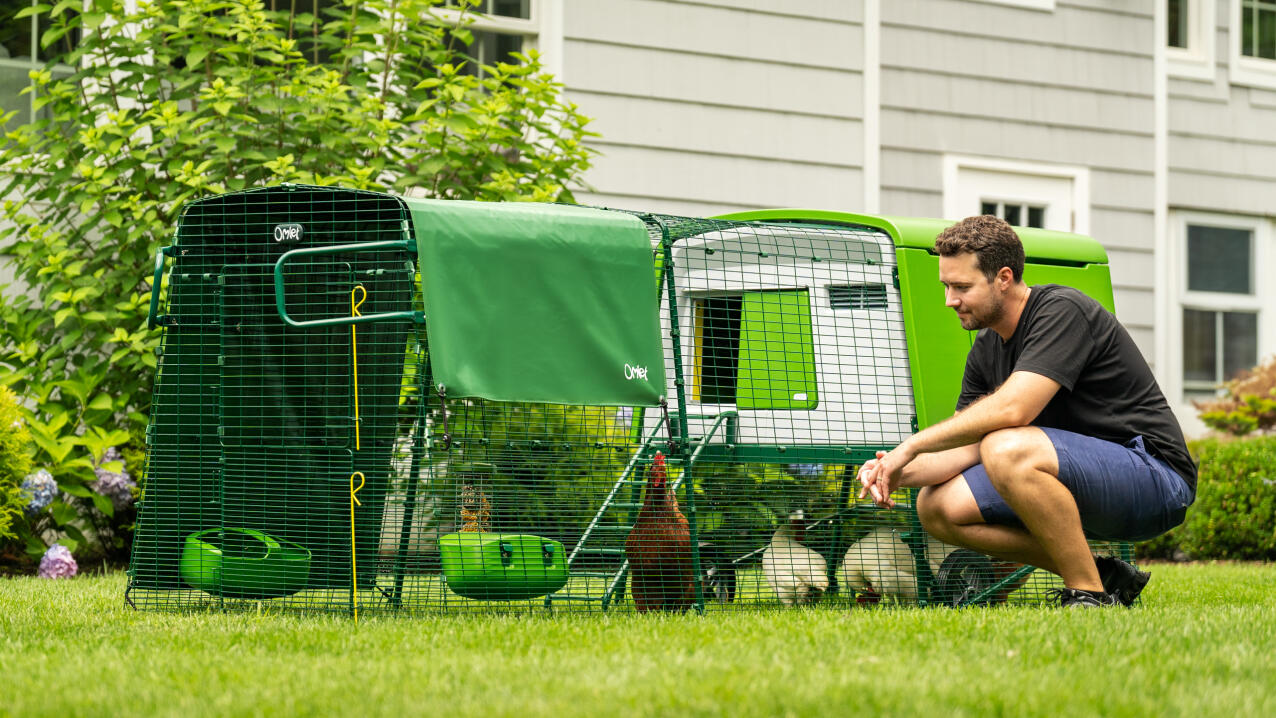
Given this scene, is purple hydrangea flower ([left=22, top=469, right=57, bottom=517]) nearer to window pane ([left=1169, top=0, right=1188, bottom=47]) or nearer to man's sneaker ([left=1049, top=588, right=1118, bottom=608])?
man's sneaker ([left=1049, top=588, right=1118, bottom=608])

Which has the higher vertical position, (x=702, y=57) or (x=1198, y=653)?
(x=702, y=57)

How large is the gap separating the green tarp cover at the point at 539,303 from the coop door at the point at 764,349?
17.5 inches

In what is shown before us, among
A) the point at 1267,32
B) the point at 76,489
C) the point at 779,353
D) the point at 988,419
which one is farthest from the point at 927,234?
the point at 1267,32

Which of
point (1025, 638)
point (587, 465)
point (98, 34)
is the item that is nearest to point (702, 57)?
point (98, 34)

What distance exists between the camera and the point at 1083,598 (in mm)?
4012

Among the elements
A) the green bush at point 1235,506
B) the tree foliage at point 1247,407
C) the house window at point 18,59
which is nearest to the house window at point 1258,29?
the tree foliage at point 1247,407

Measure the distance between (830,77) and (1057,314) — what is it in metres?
4.66

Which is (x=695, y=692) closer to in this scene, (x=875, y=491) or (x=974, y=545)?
(x=875, y=491)

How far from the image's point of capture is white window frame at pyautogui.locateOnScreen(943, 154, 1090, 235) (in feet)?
28.6

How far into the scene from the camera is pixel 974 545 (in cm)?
416

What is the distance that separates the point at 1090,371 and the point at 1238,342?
6286 mm

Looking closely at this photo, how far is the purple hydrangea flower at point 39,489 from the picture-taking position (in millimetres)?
5816

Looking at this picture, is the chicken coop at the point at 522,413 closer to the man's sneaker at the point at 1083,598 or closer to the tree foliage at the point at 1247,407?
the man's sneaker at the point at 1083,598

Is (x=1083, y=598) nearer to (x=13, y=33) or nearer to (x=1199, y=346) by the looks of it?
(x=13, y=33)
